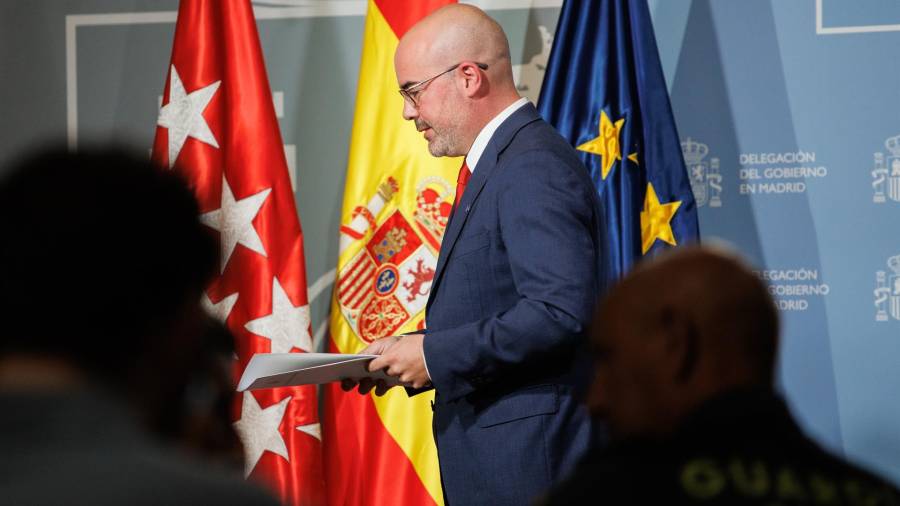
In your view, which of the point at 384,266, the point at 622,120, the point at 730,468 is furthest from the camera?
the point at 384,266

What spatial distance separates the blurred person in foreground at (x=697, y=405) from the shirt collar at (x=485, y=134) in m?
1.33

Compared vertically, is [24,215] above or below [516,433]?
above

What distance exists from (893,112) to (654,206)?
0.87m

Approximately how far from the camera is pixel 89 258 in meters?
0.77

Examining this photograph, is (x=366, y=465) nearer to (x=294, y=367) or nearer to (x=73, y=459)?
(x=294, y=367)

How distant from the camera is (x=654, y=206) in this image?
10.7 feet

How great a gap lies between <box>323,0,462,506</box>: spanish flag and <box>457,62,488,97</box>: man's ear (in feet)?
2.82

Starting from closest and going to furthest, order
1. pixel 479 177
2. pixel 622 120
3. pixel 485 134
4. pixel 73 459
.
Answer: pixel 73 459 < pixel 479 177 < pixel 485 134 < pixel 622 120

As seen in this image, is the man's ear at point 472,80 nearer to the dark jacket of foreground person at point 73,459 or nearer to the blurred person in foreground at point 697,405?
the blurred person in foreground at point 697,405

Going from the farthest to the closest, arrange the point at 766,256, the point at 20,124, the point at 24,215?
1. the point at 20,124
2. the point at 766,256
3. the point at 24,215

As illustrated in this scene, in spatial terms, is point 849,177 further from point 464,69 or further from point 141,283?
point 141,283

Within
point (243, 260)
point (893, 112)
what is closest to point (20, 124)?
point (243, 260)

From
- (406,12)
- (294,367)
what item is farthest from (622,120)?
(294,367)

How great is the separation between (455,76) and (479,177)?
307 millimetres
